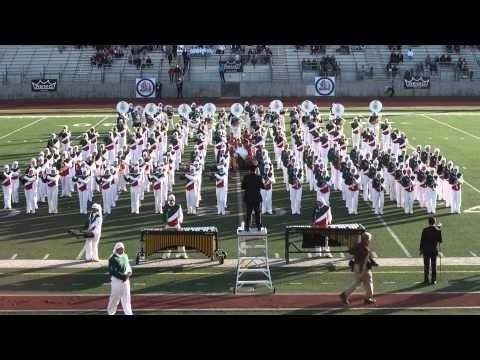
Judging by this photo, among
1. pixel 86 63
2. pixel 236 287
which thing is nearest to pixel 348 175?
pixel 236 287

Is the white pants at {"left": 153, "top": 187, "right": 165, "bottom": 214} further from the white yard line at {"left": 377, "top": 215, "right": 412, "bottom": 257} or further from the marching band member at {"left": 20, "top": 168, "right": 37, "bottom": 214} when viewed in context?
the white yard line at {"left": 377, "top": 215, "right": 412, "bottom": 257}

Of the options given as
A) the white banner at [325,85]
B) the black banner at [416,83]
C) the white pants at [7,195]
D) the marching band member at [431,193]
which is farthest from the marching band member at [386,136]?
the black banner at [416,83]

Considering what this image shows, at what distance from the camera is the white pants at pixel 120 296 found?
1239cm

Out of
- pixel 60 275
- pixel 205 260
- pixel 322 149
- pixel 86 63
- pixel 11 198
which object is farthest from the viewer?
pixel 86 63

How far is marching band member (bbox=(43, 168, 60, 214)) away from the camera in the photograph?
19.3 m

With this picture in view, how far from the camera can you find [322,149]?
2397 cm

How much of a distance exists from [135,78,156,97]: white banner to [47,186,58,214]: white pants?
22877 millimetres

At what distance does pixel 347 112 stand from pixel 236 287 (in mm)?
24040

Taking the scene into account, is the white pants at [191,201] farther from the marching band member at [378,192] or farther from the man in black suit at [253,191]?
the man in black suit at [253,191]

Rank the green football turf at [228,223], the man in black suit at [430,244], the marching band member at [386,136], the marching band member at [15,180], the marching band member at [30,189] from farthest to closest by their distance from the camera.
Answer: the marching band member at [386,136] < the marching band member at [15,180] < the marching band member at [30,189] < the green football turf at [228,223] < the man in black suit at [430,244]

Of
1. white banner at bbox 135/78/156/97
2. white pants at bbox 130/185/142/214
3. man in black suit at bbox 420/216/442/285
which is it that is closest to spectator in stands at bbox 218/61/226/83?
white banner at bbox 135/78/156/97

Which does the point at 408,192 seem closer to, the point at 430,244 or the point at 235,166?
the point at 430,244

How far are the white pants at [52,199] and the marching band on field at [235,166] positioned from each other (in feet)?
0.07
